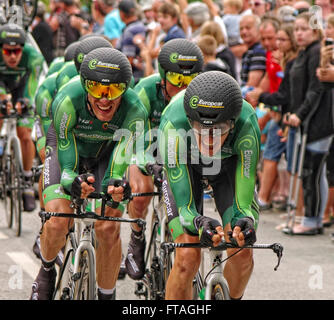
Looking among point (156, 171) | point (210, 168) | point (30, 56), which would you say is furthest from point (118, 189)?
point (30, 56)

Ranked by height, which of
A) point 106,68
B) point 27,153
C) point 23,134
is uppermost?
point 106,68

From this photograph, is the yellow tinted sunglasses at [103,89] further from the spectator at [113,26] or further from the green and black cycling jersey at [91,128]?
the spectator at [113,26]

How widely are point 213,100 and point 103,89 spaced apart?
124 centimetres

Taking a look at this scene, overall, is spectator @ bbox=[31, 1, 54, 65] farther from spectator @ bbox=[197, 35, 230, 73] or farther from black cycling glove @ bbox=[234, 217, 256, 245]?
black cycling glove @ bbox=[234, 217, 256, 245]

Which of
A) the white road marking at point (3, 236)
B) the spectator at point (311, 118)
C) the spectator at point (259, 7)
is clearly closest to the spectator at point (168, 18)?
the spectator at point (259, 7)

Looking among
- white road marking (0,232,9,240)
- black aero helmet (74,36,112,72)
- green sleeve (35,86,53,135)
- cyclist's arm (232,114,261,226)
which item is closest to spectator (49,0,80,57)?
white road marking (0,232,9,240)

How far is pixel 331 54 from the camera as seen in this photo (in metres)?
9.09

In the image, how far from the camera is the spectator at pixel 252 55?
10844 millimetres

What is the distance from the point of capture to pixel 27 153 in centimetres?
1057

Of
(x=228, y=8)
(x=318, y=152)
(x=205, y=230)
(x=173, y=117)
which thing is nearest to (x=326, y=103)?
(x=318, y=152)

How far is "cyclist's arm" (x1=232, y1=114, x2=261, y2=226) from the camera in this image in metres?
5.17

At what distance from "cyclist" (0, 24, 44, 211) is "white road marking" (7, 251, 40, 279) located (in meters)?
1.38

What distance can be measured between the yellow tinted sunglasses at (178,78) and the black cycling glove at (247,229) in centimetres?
254

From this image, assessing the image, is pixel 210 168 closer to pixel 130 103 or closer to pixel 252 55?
pixel 130 103
